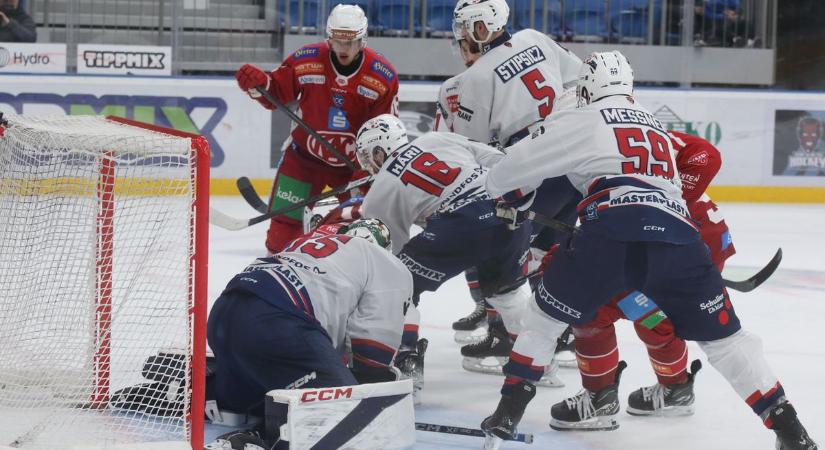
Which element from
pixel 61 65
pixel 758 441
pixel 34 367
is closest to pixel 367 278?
pixel 34 367

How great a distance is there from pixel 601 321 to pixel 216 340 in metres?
0.97

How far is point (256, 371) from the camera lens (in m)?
2.70

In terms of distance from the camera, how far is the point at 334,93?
4305 mm

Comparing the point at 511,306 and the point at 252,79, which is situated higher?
the point at 252,79

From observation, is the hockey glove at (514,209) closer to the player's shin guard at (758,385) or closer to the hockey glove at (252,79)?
the player's shin guard at (758,385)

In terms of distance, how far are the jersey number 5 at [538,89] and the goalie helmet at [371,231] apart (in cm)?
106

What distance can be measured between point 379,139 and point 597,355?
89 centimetres

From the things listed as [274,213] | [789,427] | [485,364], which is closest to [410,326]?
[485,364]

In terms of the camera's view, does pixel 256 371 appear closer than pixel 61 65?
Yes

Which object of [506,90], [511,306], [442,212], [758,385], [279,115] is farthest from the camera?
[279,115]

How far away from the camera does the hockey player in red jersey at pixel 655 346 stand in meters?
3.01

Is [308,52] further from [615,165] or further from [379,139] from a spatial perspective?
[615,165]

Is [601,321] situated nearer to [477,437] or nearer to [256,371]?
[477,437]

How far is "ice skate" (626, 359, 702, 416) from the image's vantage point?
3.18 m
